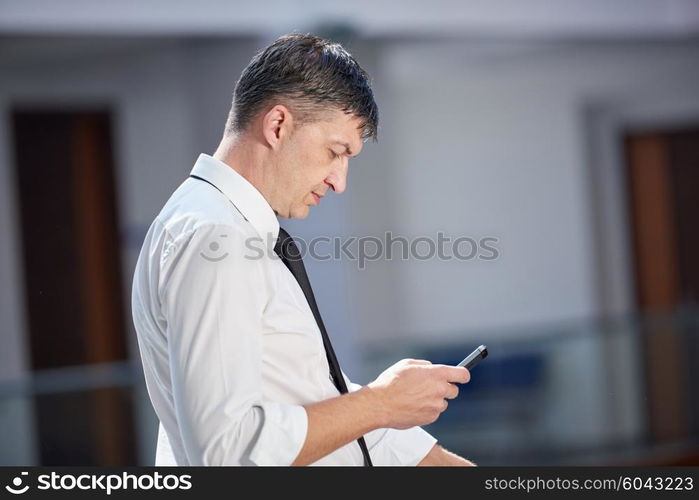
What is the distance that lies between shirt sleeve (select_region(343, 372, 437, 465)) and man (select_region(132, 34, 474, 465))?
8cm

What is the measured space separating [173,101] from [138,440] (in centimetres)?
216

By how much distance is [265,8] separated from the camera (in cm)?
485

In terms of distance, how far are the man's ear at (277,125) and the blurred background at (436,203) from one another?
10.6ft

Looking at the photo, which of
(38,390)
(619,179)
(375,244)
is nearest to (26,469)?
(38,390)

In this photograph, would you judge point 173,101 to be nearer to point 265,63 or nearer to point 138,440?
point 138,440

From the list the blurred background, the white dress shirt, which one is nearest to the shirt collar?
the white dress shirt

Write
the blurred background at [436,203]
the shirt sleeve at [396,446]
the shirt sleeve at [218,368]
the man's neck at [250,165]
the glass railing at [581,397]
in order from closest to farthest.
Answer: the shirt sleeve at [218,368], the man's neck at [250,165], the shirt sleeve at [396,446], the blurred background at [436,203], the glass railing at [581,397]

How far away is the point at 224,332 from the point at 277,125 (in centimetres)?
32

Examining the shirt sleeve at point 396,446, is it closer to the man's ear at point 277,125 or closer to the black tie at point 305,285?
the black tie at point 305,285

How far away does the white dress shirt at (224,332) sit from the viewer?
1.28 metres

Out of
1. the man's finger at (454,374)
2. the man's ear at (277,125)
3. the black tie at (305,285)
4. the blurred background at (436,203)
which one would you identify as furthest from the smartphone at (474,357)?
the blurred background at (436,203)

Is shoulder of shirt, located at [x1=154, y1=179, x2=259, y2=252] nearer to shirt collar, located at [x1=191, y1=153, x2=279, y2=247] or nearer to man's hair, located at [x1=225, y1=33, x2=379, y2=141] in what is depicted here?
shirt collar, located at [x1=191, y1=153, x2=279, y2=247]

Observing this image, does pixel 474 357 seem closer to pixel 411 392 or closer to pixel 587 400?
pixel 411 392

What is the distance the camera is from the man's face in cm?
147
